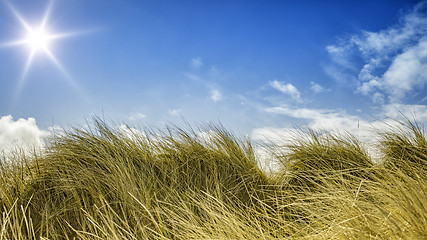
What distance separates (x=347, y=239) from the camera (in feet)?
5.26

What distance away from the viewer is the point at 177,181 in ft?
11.3

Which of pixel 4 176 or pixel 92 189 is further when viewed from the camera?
pixel 4 176

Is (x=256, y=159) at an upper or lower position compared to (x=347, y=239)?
upper

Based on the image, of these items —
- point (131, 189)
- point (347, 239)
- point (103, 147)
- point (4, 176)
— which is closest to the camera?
point (347, 239)

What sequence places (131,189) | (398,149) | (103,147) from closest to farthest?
1. (131,189)
2. (103,147)
3. (398,149)

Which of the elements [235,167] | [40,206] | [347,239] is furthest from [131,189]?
[347,239]

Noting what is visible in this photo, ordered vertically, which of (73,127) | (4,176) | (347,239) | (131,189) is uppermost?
(73,127)

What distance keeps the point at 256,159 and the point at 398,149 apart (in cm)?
217

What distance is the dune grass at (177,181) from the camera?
105 inches

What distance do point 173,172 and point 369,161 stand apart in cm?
258

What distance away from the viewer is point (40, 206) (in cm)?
301

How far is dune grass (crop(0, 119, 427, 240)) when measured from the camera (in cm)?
266

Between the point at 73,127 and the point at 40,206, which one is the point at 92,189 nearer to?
the point at 40,206

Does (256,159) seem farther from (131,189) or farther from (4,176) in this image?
(4,176)
